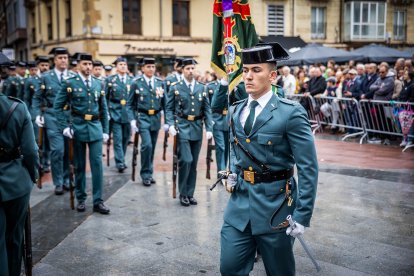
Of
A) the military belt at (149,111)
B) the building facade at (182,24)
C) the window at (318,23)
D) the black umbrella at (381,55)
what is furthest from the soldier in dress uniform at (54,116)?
the window at (318,23)

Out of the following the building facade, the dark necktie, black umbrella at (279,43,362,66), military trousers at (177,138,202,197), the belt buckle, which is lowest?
military trousers at (177,138,202,197)

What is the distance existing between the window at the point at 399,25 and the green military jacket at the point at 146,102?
30.0 metres

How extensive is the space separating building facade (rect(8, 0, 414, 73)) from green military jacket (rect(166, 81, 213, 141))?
62.4ft

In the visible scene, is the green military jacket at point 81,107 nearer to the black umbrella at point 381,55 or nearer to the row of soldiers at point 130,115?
the row of soldiers at point 130,115

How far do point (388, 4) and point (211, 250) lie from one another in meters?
33.5

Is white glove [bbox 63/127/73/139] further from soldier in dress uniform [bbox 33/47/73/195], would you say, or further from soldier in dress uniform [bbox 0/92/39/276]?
soldier in dress uniform [bbox 0/92/39/276]

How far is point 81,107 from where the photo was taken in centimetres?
750

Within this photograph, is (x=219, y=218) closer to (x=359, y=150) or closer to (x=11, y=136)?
(x=11, y=136)

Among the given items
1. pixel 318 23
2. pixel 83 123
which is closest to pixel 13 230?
pixel 83 123

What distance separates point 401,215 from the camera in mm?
6859

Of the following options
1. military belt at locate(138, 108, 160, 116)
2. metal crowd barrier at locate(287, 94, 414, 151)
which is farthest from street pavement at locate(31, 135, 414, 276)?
metal crowd barrier at locate(287, 94, 414, 151)

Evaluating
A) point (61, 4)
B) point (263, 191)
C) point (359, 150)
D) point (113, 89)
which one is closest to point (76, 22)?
point (61, 4)

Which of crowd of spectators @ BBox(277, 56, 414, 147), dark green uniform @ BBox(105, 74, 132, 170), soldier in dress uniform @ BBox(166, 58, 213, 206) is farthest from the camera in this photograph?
crowd of spectators @ BBox(277, 56, 414, 147)

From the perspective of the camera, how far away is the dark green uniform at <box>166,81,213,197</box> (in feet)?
25.4
